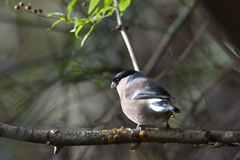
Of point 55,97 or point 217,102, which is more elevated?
point 217,102

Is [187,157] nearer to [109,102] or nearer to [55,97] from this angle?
[109,102]

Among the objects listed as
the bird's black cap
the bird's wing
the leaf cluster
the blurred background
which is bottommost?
the blurred background

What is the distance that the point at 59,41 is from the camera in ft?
14.3

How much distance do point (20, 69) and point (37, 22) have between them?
0.86 metres

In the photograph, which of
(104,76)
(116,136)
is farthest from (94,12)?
(104,76)

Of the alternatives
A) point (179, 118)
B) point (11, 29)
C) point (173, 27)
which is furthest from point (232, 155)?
point (11, 29)

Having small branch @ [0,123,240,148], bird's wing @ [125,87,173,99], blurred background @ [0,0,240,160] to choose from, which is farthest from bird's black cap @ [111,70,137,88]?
small branch @ [0,123,240,148]

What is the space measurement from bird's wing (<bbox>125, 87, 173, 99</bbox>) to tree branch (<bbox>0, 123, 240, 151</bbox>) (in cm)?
25

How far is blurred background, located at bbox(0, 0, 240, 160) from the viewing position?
3.30m

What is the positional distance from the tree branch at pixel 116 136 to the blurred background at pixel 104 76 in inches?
51.7

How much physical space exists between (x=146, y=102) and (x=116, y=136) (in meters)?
0.40

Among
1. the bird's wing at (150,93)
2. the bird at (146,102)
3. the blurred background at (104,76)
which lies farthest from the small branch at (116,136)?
the blurred background at (104,76)

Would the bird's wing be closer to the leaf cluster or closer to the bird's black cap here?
the bird's black cap

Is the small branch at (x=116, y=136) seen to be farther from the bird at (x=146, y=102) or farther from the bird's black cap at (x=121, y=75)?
the bird's black cap at (x=121, y=75)
